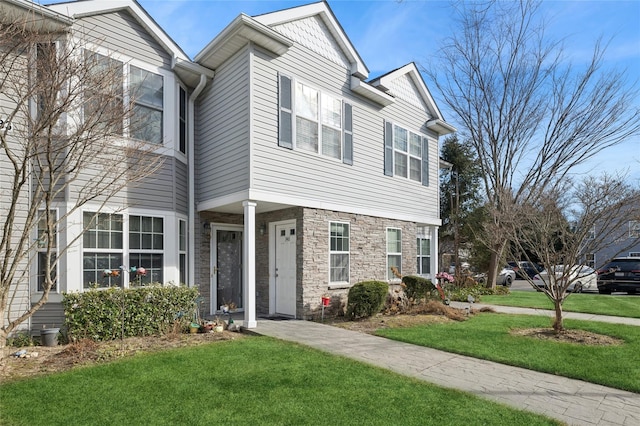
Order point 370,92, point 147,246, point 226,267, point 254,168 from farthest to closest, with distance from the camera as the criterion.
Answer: point 370,92, point 226,267, point 147,246, point 254,168

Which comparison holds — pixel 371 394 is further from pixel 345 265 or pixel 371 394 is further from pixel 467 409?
pixel 345 265

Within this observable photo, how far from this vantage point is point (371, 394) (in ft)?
14.8

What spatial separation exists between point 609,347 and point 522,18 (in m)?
15.8

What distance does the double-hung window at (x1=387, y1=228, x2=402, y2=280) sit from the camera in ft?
39.4

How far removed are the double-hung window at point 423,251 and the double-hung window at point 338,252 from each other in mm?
4074

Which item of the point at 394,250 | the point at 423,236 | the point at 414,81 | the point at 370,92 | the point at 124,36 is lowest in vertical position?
the point at 394,250

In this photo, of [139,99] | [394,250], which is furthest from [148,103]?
[394,250]

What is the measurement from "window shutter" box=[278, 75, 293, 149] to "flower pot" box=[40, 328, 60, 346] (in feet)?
18.3

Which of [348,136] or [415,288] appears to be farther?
[415,288]

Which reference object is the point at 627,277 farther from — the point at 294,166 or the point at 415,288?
the point at 294,166

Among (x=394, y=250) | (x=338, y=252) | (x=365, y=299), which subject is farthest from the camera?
(x=394, y=250)

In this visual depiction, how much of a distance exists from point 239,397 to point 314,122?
6.97 m

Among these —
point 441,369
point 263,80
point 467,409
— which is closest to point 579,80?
point 263,80

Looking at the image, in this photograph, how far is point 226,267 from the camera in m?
10.7
